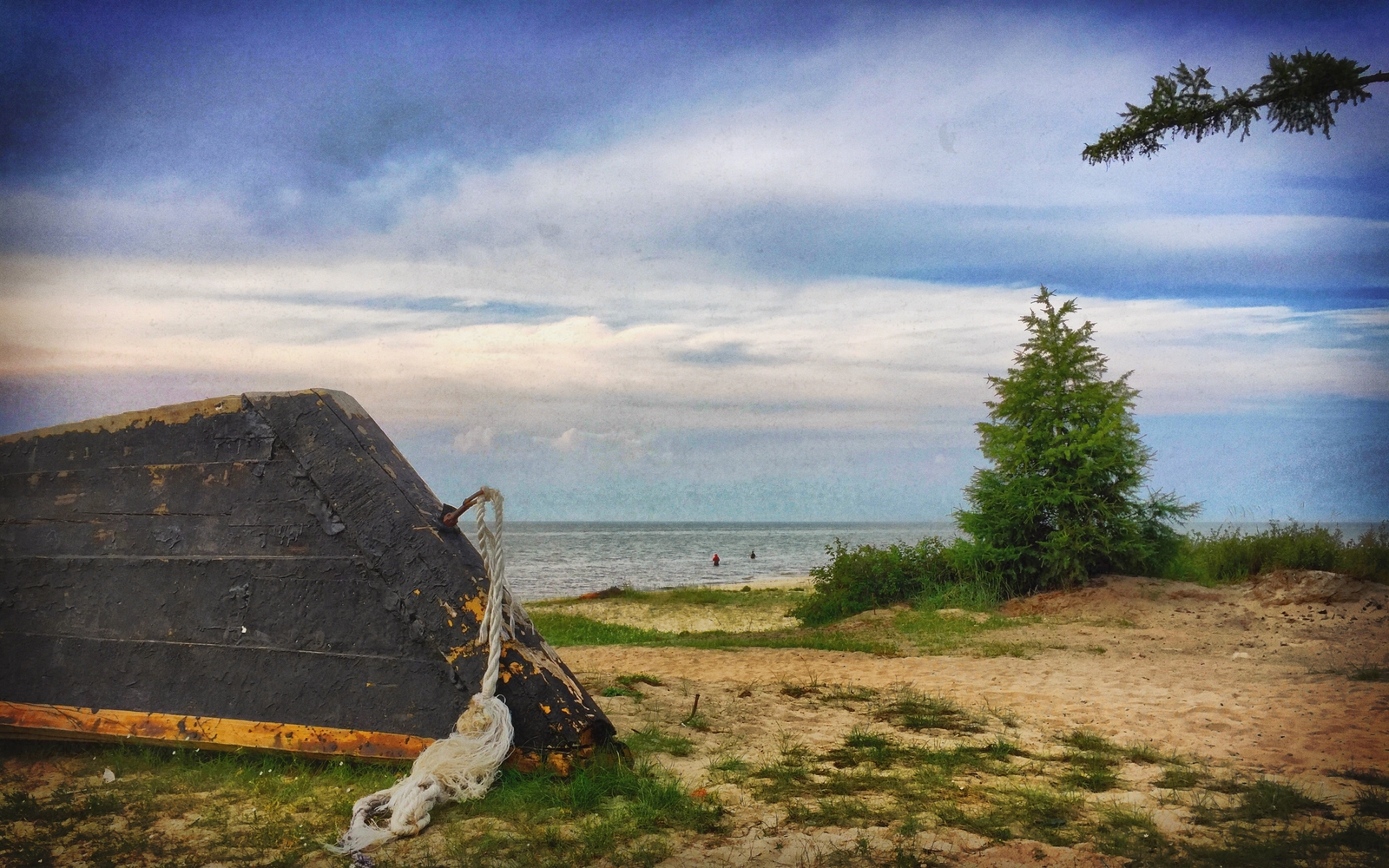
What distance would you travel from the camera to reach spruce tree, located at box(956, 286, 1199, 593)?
541 inches

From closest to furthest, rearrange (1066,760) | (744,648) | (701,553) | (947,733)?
(1066,760) < (947,733) < (744,648) < (701,553)

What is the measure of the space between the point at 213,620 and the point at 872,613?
1086 centimetres

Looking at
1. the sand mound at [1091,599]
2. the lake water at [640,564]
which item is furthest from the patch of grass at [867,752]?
the lake water at [640,564]

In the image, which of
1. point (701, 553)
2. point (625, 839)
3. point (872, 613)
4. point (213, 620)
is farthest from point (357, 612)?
point (701, 553)

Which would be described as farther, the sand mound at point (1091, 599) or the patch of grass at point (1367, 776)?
the sand mound at point (1091, 599)

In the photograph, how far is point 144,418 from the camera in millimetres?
4449

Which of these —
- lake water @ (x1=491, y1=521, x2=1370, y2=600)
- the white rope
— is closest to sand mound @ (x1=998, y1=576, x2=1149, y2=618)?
lake water @ (x1=491, y1=521, x2=1370, y2=600)

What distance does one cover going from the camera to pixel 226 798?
12.5ft

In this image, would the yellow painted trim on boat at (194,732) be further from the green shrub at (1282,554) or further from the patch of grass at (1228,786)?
the green shrub at (1282,554)

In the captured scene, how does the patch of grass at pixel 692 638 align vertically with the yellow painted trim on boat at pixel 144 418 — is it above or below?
below

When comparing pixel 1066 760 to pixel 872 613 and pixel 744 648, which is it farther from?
pixel 872 613

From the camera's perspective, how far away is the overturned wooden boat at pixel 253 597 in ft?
12.6

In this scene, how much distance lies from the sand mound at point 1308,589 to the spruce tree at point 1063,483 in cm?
153

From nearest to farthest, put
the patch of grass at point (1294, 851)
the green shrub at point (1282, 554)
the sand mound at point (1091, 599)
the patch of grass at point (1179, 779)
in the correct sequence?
the patch of grass at point (1294, 851) → the patch of grass at point (1179, 779) → the sand mound at point (1091, 599) → the green shrub at point (1282, 554)
